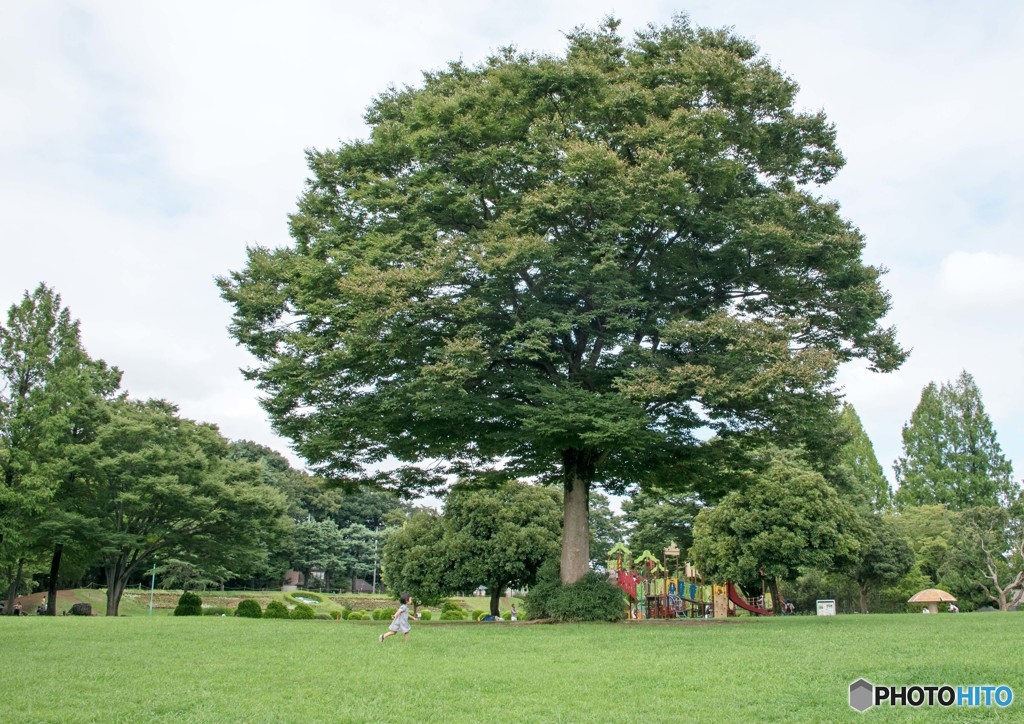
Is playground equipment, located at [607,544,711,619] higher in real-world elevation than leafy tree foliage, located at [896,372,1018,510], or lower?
lower

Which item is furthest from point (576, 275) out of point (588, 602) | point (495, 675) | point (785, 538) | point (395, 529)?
point (395, 529)

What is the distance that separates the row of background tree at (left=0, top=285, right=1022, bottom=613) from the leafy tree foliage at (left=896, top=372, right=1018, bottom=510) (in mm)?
9269

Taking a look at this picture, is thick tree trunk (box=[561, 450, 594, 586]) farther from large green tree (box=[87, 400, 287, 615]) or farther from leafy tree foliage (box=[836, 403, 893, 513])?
leafy tree foliage (box=[836, 403, 893, 513])

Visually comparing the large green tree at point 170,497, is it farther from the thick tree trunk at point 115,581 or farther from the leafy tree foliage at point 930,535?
the leafy tree foliage at point 930,535

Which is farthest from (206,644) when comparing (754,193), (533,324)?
(754,193)

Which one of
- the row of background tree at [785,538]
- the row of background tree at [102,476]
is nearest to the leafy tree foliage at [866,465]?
the row of background tree at [785,538]

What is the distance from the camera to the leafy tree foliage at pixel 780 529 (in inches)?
1027

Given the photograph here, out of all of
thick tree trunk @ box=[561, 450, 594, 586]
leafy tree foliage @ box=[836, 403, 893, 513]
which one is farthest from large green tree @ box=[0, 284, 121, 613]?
leafy tree foliage @ box=[836, 403, 893, 513]

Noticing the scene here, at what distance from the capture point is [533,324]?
56.0ft

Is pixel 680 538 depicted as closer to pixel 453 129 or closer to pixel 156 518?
pixel 156 518

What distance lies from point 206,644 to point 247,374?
29.3 feet

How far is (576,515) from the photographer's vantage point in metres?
20.4

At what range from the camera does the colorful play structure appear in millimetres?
28625

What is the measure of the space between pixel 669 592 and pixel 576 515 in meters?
11.2
